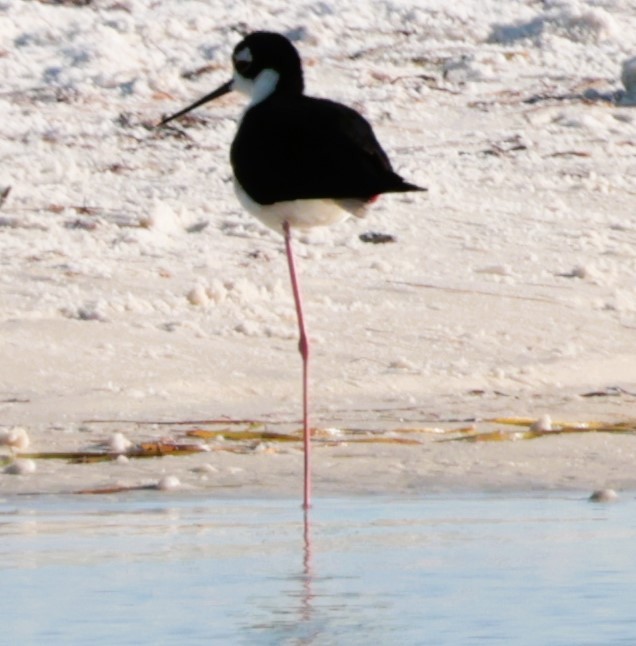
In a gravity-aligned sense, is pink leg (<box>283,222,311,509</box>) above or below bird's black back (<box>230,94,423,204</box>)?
below

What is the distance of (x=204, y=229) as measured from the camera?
29.7 feet

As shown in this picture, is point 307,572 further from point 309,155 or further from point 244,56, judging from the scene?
point 244,56

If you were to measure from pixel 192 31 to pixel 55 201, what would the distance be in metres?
2.44

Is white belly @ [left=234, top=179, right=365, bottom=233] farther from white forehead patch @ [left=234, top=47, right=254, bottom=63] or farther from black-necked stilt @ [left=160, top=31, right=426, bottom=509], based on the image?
white forehead patch @ [left=234, top=47, right=254, bottom=63]

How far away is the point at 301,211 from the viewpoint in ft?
22.7

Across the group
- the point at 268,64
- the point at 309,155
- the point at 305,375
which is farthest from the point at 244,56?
the point at 305,375

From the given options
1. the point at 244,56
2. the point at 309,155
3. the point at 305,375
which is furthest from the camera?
the point at 244,56

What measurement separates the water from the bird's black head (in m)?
1.57

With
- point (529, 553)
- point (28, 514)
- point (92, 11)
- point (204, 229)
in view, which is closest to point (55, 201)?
point (204, 229)

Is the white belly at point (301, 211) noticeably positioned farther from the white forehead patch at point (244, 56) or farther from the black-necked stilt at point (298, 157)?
the white forehead patch at point (244, 56)

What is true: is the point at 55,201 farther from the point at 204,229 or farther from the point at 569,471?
the point at 569,471

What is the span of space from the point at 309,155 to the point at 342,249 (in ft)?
7.75

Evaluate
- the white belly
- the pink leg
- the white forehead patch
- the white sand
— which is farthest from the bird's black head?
the white sand

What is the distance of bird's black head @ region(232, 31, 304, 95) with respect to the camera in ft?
23.2
